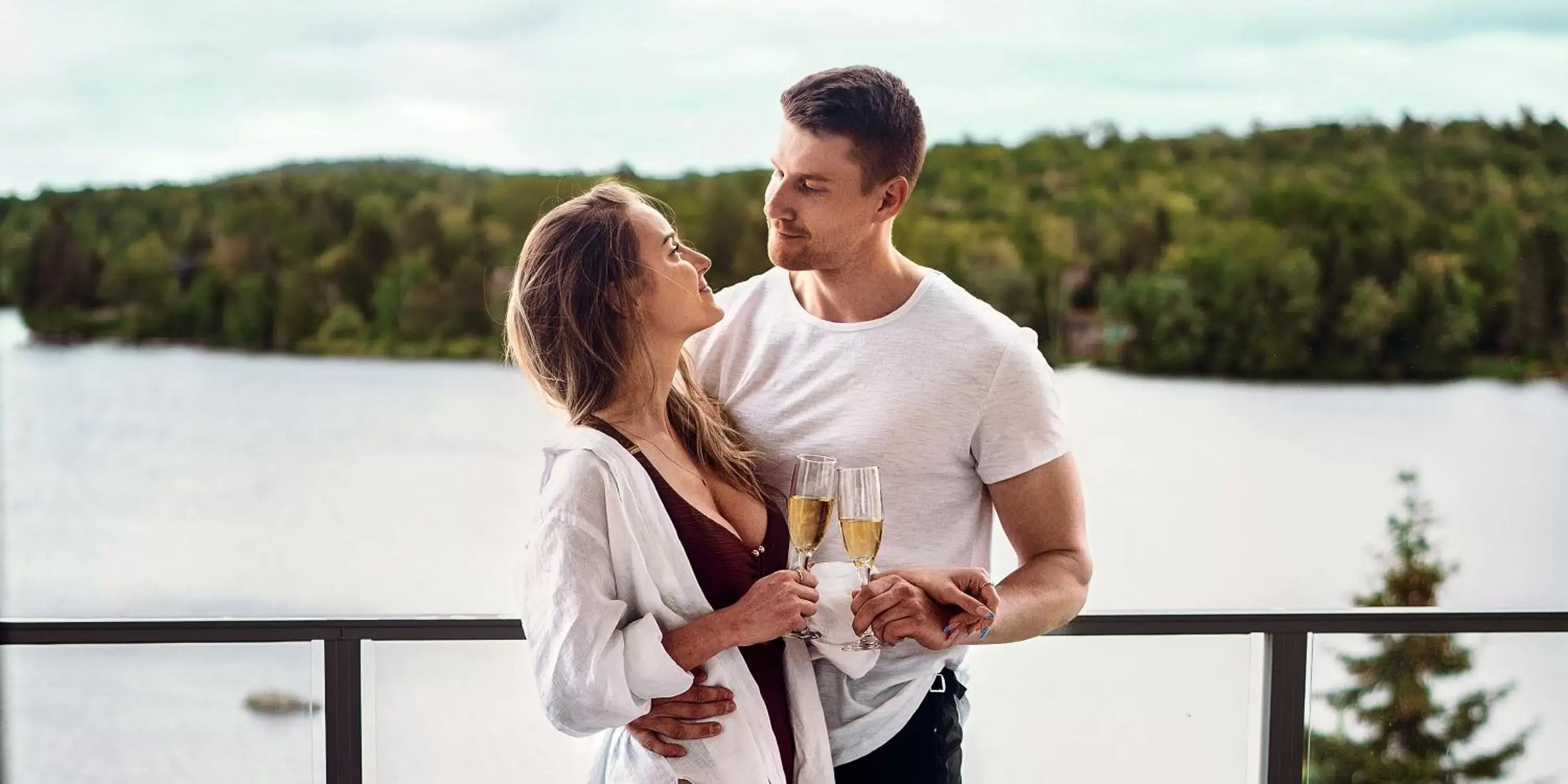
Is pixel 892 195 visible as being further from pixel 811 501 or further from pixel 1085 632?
pixel 1085 632

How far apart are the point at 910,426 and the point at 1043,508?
0.21 m

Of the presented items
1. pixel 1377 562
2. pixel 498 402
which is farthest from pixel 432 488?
pixel 1377 562

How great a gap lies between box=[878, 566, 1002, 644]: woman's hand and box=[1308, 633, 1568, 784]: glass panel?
1.24 meters

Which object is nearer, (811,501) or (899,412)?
(811,501)

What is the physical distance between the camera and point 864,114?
1666mm

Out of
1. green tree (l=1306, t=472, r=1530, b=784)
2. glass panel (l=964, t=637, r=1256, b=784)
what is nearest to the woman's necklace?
glass panel (l=964, t=637, r=1256, b=784)

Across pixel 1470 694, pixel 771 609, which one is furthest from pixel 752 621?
pixel 1470 694

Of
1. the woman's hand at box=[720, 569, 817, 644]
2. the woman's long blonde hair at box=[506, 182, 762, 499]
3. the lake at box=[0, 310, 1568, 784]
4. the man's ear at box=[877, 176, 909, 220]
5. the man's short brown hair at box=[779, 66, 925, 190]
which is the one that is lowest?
the lake at box=[0, 310, 1568, 784]

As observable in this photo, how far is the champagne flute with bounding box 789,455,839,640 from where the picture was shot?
147cm

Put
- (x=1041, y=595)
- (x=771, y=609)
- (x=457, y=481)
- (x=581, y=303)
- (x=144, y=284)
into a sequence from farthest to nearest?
1. (x=457, y=481)
2. (x=144, y=284)
3. (x=1041, y=595)
4. (x=581, y=303)
5. (x=771, y=609)

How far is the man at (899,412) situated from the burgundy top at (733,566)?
3.7 inches

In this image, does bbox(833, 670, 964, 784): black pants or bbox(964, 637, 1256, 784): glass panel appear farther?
bbox(964, 637, 1256, 784): glass panel

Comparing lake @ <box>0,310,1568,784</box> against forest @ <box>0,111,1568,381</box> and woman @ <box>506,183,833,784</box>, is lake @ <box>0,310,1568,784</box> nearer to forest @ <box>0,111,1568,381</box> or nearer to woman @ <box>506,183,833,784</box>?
A: forest @ <box>0,111,1568,381</box>

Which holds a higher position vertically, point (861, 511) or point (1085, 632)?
point (861, 511)
